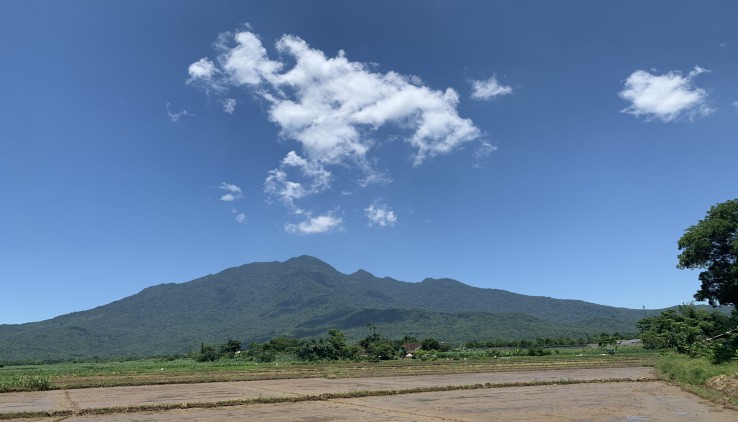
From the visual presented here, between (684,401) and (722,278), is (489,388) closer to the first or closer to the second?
Result: (684,401)

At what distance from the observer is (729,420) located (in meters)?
16.7

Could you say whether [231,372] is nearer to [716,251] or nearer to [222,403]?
[222,403]

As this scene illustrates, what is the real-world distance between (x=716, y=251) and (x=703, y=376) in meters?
16.5

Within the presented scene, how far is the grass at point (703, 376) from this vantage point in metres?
22.7

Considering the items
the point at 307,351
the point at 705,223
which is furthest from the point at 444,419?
the point at 307,351

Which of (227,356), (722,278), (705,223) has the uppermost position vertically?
(705,223)

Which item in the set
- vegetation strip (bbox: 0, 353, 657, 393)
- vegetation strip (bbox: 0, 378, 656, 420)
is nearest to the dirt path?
vegetation strip (bbox: 0, 378, 656, 420)

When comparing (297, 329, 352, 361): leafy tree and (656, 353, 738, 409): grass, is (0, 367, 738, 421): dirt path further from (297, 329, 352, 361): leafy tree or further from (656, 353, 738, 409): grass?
(297, 329, 352, 361): leafy tree

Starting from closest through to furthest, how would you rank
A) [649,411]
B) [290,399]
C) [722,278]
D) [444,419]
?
[444,419] → [649,411] → [290,399] → [722,278]

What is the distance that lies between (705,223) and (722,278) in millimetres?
4969

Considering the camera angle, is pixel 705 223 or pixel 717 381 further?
pixel 705 223

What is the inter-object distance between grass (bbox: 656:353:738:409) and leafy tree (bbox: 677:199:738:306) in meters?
8.21

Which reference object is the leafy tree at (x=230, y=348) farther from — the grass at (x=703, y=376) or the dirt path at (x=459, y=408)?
the grass at (x=703, y=376)

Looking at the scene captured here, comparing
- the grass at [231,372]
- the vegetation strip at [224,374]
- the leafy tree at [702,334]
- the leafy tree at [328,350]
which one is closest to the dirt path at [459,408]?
the leafy tree at [702,334]
